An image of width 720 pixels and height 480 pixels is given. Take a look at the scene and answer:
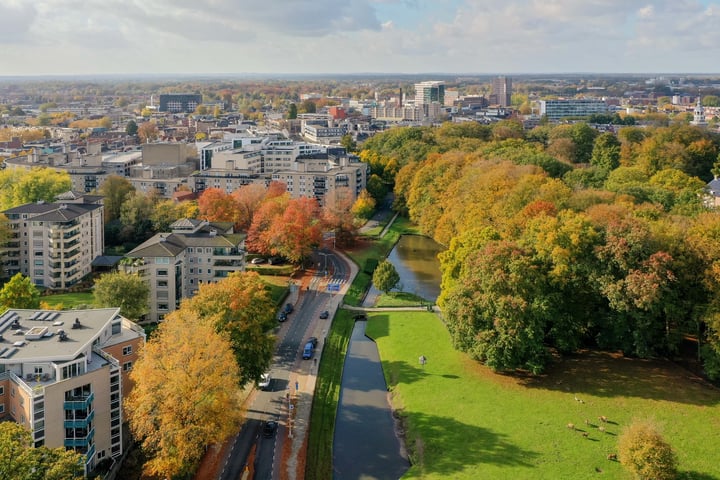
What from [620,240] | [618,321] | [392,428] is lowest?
[392,428]

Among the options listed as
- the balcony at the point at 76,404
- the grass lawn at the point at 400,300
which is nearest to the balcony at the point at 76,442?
the balcony at the point at 76,404

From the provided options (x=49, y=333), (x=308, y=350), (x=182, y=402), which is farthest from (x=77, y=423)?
(x=308, y=350)

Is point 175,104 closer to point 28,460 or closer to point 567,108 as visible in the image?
Answer: point 567,108

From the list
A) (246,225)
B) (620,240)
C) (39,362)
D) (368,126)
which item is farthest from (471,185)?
(368,126)

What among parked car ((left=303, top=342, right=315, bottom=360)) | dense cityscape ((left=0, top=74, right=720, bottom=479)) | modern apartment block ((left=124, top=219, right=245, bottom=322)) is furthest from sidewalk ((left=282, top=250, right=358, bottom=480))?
modern apartment block ((left=124, top=219, right=245, bottom=322))

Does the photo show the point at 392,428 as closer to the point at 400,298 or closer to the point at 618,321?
the point at 618,321
